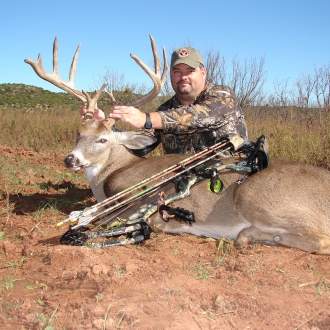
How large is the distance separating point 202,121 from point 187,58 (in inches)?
40.1

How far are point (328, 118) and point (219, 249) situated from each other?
482 cm

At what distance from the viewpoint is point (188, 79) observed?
5746 millimetres

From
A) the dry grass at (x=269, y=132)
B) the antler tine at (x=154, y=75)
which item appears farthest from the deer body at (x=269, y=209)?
the dry grass at (x=269, y=132)

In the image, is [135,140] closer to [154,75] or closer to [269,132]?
[154,75]

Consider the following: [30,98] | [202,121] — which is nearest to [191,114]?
[202,121]

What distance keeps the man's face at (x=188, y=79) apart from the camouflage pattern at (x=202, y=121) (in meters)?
0.11

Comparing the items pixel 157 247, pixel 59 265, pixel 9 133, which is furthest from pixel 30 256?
pixel 9 133

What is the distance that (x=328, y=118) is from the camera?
25.0 ft

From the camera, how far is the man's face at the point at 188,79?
5742 mm

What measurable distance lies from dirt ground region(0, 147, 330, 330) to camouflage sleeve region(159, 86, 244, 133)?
1517mm

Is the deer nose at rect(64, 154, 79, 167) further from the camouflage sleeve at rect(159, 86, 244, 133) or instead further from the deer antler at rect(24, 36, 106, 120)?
the camouflage sleeve at rect(159, 86, 244, 133)

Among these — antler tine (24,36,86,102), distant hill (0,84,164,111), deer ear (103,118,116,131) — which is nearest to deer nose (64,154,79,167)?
deer ear (103,118,116,131)

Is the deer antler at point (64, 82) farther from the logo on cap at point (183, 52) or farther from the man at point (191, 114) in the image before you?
the logo on cap at point (183, 52)

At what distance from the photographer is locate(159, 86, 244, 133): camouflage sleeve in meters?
5.16
